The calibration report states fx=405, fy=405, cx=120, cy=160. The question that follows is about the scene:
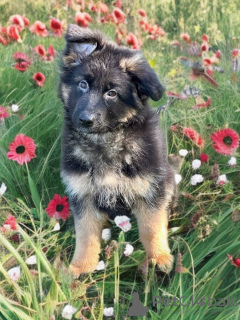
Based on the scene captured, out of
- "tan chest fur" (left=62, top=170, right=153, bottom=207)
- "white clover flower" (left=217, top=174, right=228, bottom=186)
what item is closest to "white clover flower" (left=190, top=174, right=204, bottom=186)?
"white clover flower" (left=217, top=174, right=228, bottom=186)

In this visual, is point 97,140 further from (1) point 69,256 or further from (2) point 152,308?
(2) point 152,308

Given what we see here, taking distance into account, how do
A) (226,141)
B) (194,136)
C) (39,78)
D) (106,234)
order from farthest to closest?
(39,78) < (194,136) < (226,141) < (106,234)

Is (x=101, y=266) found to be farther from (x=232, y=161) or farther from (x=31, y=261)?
(x=232, y=161)

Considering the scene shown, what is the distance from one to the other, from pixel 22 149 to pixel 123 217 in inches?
33.9

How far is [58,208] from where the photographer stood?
2.75 m

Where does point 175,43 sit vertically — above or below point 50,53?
below

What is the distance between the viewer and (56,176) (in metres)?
3.24

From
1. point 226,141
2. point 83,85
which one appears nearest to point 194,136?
point 226,141

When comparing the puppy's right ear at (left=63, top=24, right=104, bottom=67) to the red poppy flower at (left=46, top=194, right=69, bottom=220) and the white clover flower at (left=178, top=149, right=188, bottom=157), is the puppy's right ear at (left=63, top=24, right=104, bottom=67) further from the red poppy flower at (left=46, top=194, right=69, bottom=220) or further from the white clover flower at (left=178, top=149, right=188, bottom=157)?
the white clover flower at (left=178, top=149, right=188, bottom=157)

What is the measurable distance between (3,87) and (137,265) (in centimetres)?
231

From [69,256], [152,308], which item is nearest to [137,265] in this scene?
[152,308]

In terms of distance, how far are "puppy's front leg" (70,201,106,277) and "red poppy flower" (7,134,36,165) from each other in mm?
464

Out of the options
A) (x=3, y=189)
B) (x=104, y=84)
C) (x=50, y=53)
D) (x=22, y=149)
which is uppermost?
(x=104, y=84)

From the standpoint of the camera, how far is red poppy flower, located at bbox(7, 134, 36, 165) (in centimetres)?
279
